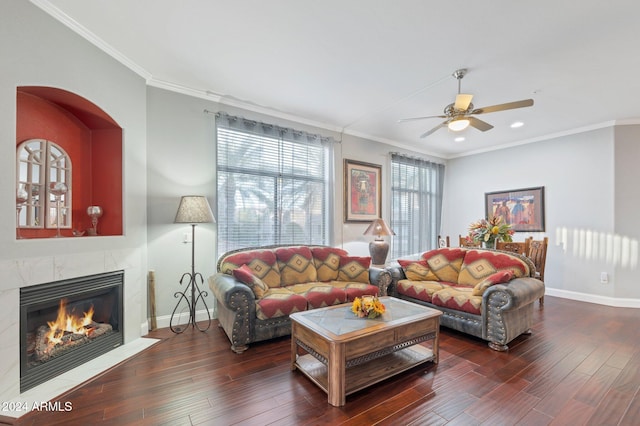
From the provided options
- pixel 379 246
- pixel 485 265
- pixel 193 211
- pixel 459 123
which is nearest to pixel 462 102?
pixel 459 123

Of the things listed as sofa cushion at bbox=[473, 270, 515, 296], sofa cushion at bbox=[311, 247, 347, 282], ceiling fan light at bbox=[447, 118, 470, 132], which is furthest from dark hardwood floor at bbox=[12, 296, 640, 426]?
ceiling fan light at bbox=[447, 118, 470, 132]

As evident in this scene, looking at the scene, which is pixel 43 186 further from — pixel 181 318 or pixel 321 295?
pixel 321 295

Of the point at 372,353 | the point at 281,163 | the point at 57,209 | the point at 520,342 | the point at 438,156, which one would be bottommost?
the point at 520,342

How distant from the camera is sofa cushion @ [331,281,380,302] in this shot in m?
3.35

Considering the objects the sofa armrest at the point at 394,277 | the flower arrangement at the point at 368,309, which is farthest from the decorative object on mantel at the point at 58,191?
the sofa armrest at the point at 394,277

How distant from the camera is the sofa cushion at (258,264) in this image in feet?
11.2

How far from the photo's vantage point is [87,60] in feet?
8.38

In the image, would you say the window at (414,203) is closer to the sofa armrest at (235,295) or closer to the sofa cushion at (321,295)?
the sofa cushion at (321,295)

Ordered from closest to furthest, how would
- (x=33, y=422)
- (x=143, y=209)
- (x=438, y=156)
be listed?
1. (x=33, y=422)
2. (x=143, y=209)
3. (x=438, y=156)

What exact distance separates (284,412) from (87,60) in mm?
3370

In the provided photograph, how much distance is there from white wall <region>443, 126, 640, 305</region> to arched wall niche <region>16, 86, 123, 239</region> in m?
6.58

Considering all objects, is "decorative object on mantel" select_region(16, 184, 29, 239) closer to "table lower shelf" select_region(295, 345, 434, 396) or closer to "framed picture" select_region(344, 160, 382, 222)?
"table lower shelf" select_region(295, 345, 434, 396)

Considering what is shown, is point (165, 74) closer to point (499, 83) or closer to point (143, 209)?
point (143, 209)

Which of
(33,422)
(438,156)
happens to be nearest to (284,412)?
(33,422)
